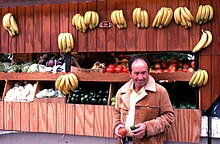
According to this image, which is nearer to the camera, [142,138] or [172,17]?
[142,138]

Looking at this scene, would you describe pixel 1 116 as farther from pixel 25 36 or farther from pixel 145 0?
pixel 145 0

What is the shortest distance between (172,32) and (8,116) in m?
3.37

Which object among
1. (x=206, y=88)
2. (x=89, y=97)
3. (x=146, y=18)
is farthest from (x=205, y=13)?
(x=89, y=97)

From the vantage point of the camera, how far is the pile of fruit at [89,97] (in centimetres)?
642

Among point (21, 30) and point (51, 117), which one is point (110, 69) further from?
point (21, 30)

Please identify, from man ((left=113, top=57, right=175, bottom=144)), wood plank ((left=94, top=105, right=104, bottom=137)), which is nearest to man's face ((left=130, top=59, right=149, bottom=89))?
man ((left=113, top=57, right=175, bottom=144))

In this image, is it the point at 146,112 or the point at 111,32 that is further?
the point at 111,32

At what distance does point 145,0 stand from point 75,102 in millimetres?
2114

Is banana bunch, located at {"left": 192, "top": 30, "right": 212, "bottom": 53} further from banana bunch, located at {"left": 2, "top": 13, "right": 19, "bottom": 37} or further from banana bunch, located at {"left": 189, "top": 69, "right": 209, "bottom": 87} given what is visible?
banana bunch, located at {"left": 2, "top": 13, "right": 19, "bottom": 37}

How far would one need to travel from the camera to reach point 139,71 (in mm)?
4199

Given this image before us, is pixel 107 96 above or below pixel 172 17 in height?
below

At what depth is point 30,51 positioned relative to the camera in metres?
6.95

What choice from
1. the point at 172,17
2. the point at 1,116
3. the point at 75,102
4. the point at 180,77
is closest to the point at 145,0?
the point at 172,17

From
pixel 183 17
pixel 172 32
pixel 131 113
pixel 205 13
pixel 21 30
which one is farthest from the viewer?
pixel 21 30
